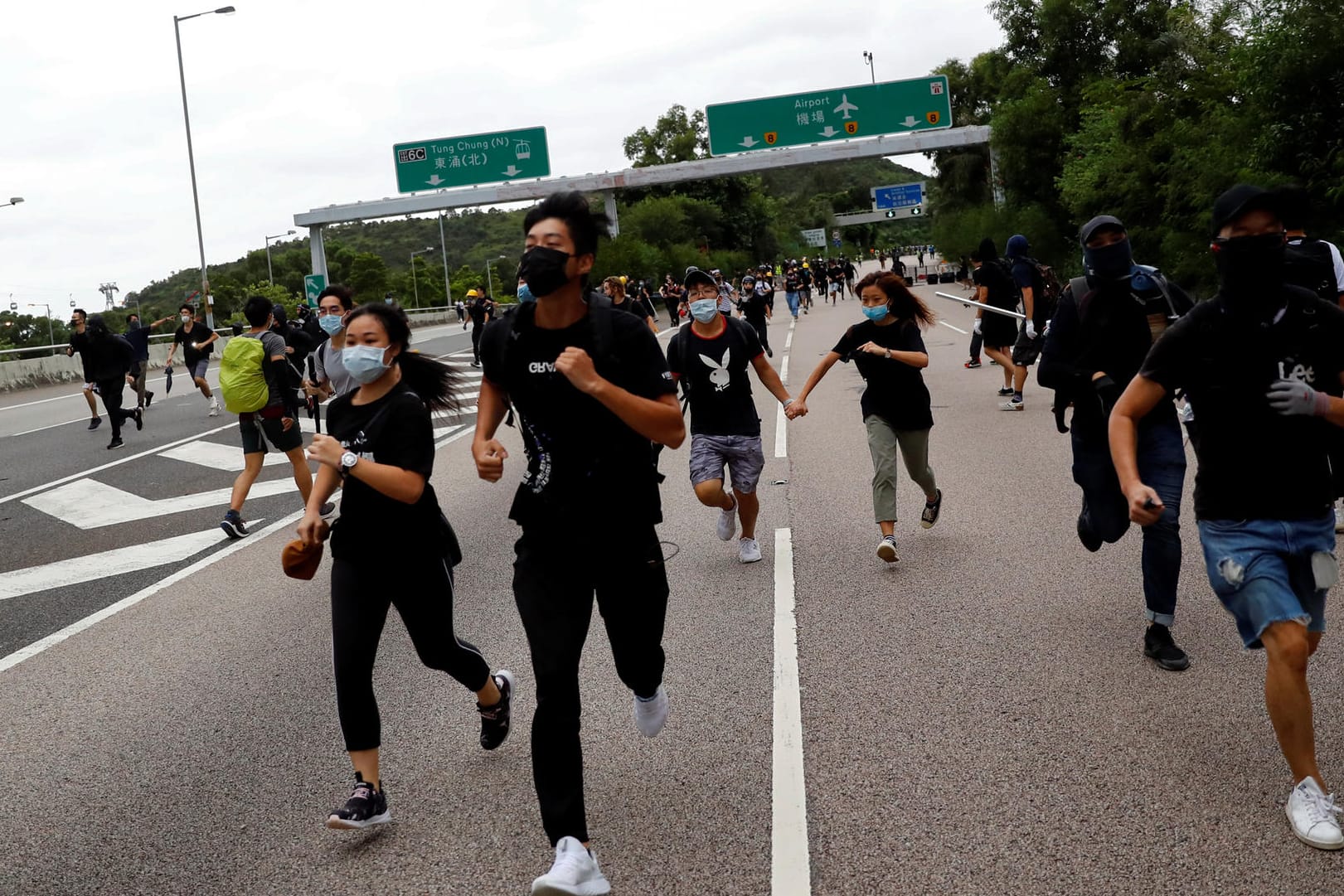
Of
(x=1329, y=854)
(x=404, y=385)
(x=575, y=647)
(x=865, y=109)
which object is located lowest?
(x=1329, y=854)

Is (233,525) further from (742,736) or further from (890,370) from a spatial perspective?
(742,736)

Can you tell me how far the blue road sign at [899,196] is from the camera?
106 m

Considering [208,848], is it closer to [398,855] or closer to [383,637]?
[398,855]

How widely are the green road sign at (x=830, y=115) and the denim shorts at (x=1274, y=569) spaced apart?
37.3 m

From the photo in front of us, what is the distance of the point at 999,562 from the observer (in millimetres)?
7582

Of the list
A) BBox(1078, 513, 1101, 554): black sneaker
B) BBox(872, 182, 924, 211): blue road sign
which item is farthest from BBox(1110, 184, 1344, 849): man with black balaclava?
BBox(872, 182, 924, 211): blue road sign

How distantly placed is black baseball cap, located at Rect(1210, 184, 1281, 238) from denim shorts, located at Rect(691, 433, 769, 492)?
421 centimetres

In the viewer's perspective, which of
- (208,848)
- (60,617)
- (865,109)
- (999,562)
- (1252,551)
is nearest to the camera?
(1252,551)

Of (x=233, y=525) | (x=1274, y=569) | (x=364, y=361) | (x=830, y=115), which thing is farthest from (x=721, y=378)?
(x=830, y=115)

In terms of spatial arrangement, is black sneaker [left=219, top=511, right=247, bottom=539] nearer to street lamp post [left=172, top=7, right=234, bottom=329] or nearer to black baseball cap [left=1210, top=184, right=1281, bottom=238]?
black baseball cap [left=1210, top=184, right=1281, bottom=238]

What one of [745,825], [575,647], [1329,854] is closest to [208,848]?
[575,647]

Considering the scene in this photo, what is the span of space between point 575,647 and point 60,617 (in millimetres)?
5569

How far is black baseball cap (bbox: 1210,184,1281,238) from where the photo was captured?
3.96 meters

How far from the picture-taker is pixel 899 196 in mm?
106750
